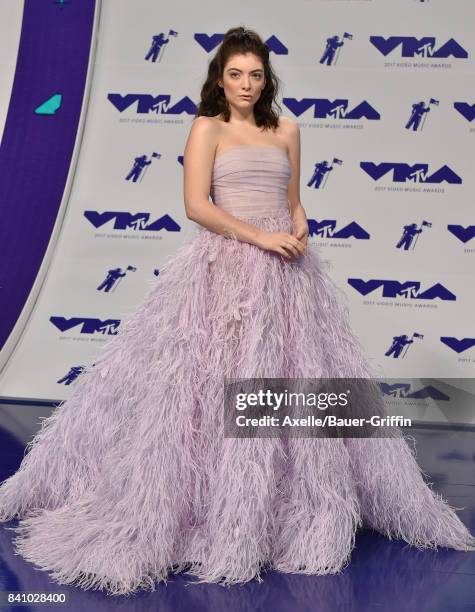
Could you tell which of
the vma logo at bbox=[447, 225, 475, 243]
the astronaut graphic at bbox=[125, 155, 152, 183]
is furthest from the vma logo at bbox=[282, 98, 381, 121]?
the astronaut graphic at bbox=[125, 155, 152, 183]

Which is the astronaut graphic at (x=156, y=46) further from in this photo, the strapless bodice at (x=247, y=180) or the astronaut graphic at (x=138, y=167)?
the strapless bodice at (x=247, y=180)

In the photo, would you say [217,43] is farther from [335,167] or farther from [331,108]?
[335,167]

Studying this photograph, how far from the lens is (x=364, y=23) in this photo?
15.0 feet

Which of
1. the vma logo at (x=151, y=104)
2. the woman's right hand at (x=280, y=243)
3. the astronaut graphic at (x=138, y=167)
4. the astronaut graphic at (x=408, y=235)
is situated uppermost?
the vma logo at (x=151, y=104)

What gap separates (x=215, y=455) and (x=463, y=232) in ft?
8.39

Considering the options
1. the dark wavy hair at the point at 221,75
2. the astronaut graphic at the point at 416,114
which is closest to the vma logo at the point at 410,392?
the astronaut graphic at the point at 416,114

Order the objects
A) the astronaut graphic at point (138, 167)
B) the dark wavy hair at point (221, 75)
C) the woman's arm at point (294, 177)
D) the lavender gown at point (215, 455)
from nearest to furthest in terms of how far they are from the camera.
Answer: the lavender gown at point (215, 455), the dark wavy hair at point (221, 75), the woman's arm at point (294, 177), the astronaut graphic at point (138, 167)

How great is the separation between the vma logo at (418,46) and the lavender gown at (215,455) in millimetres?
2140

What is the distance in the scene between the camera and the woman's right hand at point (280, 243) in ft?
8.39

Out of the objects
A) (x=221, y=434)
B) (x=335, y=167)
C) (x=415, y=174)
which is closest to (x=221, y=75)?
(x=221, y=434)

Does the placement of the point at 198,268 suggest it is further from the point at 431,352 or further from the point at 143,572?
the point at 431,352

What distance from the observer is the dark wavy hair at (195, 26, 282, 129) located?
2660 millimetres

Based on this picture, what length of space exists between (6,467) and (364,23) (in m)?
2.82

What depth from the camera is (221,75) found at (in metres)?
2.70
